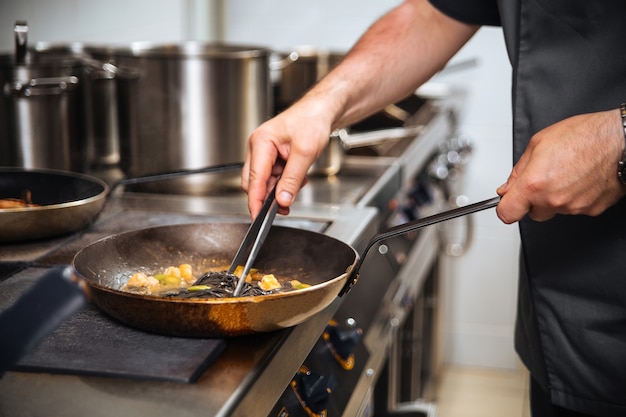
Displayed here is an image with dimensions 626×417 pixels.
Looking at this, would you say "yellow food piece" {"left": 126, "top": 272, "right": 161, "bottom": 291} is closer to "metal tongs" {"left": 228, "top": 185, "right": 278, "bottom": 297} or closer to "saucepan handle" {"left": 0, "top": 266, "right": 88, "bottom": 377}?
"metal tongs" {"left": 228, "top": 185, "right": 278, "bottom": 297}

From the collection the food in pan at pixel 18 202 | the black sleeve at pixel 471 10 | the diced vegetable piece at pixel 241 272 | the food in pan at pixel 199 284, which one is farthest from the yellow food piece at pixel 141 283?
the black sleeve at pixel 471 10

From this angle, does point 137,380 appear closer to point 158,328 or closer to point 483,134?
point 158,328

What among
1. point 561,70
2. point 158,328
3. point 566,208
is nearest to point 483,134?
point 561,70

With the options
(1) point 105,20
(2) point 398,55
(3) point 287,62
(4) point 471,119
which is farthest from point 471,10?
(4) point 471,119

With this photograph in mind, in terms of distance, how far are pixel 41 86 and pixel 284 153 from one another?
0.52m

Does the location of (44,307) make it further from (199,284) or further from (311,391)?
(311,391)

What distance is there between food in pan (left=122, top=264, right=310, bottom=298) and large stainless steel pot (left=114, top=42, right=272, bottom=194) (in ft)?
1.65

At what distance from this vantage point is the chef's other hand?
1.11 metres

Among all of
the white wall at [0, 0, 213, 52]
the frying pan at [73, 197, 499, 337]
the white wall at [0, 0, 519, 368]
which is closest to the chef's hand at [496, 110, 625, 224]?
the frying pan at [73, 197, 499, 337]

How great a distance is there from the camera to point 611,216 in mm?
1155

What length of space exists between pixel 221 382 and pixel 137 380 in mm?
78

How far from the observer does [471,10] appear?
1.35 metres

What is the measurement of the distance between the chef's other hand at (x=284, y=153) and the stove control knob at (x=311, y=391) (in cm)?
22

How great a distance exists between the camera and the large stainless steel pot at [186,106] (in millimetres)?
1541
